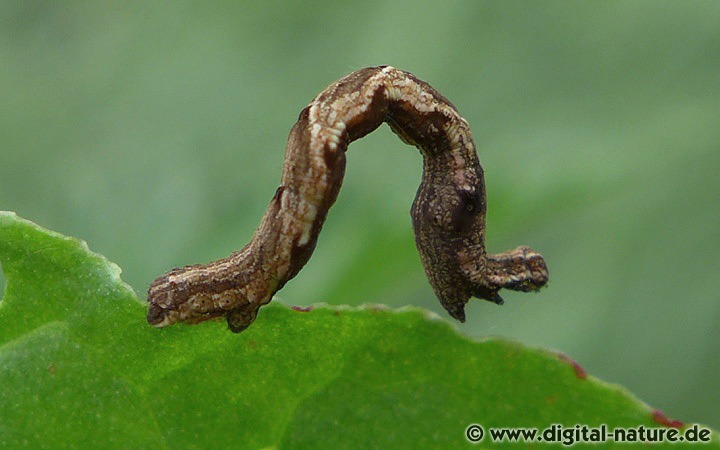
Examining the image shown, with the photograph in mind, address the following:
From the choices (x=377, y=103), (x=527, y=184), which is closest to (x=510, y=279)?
(x=377, y=103)

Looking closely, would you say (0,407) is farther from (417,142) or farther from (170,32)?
(170,32)

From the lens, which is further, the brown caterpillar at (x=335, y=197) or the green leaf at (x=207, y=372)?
the brown caterpillar at (x=335, y=197)

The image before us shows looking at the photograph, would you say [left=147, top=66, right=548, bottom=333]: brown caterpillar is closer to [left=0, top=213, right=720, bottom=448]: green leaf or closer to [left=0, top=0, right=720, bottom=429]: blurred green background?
[left=0, top=213, right=720, bottom=448]: green leaf
